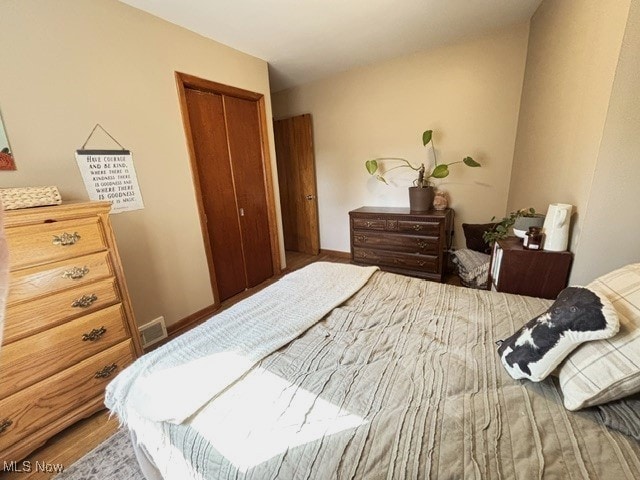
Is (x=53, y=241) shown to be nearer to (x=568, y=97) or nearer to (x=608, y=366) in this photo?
(x=608, y=366)

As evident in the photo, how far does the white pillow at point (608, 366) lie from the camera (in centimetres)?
64

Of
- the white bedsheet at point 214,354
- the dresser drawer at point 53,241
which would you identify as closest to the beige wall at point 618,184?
the white bedsheet at point 214,354

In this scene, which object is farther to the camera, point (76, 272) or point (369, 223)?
point (369, 223)

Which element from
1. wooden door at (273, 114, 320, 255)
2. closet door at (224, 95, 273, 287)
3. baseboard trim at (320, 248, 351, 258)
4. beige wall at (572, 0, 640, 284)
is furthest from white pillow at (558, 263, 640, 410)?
wooden door at (273, 114, 320, 255)

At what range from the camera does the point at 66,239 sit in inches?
49.1

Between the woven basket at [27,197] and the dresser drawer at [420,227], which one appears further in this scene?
the dresser drawer at [420,227]

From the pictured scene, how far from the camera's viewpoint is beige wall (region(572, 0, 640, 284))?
44.3 inches

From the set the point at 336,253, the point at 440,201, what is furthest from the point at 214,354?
the point at 336,253

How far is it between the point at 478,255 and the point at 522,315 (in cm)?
156

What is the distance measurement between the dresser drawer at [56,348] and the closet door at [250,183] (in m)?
1.49

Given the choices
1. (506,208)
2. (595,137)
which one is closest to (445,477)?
(595,137)

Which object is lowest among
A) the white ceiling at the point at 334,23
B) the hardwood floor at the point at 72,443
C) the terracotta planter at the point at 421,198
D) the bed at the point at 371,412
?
the hardwood floor at the point at 72,443

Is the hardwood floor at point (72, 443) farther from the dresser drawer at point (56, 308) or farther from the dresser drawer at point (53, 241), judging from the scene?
the dresser drawer at point (53, 241)

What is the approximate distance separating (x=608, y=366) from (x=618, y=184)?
1079mm
